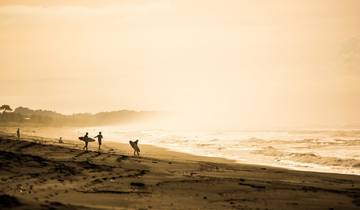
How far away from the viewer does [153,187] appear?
16.7 meters

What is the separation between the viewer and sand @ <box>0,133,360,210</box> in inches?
528

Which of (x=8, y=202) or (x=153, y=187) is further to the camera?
(x=153, y=187)

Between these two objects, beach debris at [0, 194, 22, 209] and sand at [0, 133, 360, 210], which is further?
sand at [0, 133, 360, 210]

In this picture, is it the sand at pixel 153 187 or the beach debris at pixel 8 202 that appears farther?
the sand at pixel 153 187

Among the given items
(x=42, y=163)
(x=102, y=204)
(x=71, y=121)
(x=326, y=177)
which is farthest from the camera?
(x=71, y=121)

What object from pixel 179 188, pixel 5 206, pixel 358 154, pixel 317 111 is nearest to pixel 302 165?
pixel 358 154

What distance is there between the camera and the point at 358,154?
3700 centimetres

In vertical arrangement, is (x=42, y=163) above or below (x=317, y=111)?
below

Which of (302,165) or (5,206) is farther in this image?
(302,165)

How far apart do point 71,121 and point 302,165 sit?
538 ft

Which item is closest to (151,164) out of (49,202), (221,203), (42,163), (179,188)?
(42,163)

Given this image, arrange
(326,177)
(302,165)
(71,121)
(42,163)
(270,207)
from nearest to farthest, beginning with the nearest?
(270,207) → (42,163) → (326,177) → (302,165) → (71,121)

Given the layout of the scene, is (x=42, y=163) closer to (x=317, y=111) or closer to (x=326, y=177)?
(x=326, y=177)

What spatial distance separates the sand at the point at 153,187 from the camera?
13421 millimetres
